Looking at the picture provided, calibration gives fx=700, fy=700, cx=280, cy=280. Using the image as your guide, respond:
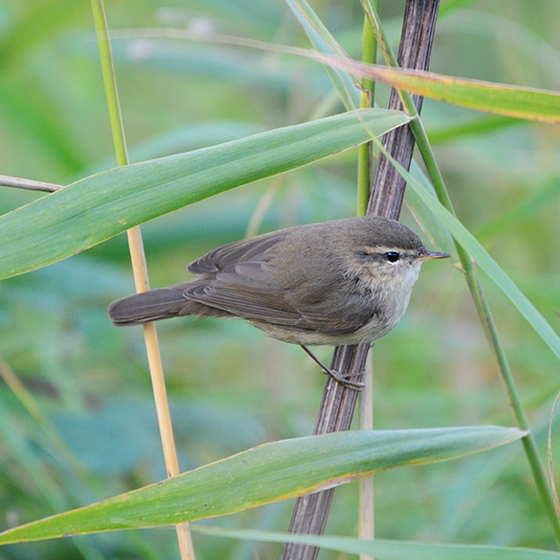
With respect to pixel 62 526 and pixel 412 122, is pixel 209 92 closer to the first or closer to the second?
pixel 412 122

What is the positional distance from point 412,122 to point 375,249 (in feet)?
2.39

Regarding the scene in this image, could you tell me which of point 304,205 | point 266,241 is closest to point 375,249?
point 266,241

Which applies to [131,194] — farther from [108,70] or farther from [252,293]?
[252,293]

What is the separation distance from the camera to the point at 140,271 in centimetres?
191

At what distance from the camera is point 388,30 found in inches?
119

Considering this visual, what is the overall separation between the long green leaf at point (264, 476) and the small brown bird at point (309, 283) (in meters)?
0.74

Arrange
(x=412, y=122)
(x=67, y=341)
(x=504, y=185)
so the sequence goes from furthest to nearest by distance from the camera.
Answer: (x=504, y=185), (x=67, y=341), (x=412, y=122)

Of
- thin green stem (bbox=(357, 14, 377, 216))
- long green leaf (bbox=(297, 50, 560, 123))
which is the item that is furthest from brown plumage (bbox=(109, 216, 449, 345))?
long green leaf (bbox=(297, 50, 560, 123))

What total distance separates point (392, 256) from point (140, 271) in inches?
35.8

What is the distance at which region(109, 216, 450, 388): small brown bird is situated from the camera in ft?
7.74

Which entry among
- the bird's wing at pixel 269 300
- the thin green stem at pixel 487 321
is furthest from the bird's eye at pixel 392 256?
the thin green stem at pixel 487 321

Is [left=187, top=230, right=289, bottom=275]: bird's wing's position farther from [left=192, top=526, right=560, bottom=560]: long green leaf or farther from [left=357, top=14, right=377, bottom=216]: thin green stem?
[left=192, top=526, right=560, bottom=560]: long green leaf

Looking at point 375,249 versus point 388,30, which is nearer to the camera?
point 375,249

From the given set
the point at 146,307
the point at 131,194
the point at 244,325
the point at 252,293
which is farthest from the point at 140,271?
the point at 244,325
